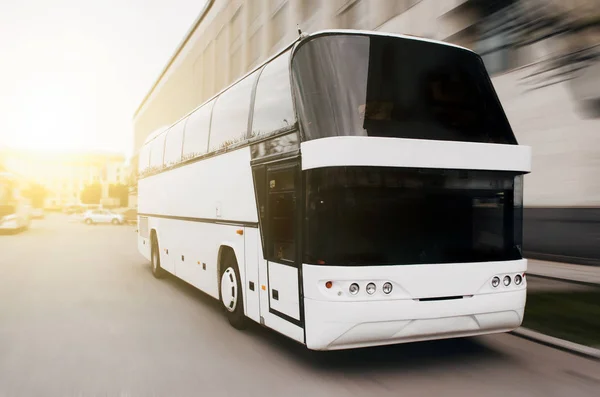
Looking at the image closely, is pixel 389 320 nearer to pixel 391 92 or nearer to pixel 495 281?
pixel 495 281

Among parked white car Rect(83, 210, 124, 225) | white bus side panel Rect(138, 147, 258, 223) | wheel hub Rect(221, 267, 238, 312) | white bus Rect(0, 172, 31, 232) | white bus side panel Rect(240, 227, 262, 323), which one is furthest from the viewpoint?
parked white car Rect(83, 210, 124, 225)

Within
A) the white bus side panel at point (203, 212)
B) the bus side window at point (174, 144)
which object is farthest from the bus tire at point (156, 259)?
the bus side window at point (174, 144)

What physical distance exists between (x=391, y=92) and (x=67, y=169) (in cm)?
15447

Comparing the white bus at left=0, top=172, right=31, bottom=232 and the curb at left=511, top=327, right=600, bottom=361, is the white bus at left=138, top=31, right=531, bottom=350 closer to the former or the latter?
the curb at left=511, top=327, right=600, bottom=361

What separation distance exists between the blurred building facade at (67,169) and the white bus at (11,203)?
104269 mm

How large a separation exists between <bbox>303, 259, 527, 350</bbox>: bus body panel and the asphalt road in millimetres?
426

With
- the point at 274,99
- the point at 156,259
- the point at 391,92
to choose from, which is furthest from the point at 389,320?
the point at 156,259

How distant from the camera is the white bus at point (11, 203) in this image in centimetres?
3556

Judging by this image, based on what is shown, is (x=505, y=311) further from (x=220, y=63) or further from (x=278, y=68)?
(x=220, y=63)

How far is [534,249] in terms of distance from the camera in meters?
12.4

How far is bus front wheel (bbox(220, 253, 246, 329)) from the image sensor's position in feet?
25.1

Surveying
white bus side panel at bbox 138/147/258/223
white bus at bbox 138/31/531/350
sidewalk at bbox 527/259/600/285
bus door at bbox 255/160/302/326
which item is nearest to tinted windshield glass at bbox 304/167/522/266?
white bus at bbox 138/31/531/350

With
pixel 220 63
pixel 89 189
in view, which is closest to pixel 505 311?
pixel 220 63

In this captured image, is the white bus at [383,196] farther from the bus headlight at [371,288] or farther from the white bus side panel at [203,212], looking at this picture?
the white bus side panel at [203,212]
